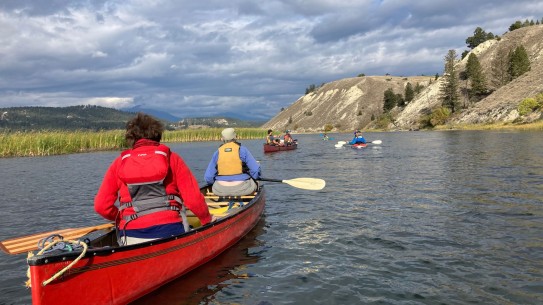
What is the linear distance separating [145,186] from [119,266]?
1.27 metres

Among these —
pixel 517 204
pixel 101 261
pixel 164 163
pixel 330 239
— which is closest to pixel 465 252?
pixel 330 239

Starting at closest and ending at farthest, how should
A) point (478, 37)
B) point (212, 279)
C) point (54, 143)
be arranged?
point (212, 279) < point (54, 143) < point (478, 37)

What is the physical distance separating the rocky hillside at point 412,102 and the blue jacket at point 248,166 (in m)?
69.3

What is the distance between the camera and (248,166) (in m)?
11.0

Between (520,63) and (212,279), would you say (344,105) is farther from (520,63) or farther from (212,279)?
(212,279)

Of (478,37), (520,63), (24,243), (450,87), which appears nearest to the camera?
(24,243)

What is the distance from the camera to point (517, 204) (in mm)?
12195

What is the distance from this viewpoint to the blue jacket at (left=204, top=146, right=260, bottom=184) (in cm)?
1091

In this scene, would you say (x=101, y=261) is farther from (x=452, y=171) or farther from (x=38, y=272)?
(x=452, y=171)

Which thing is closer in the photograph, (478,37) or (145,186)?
(145,186)

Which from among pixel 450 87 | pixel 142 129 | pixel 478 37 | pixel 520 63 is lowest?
pixel 142 129

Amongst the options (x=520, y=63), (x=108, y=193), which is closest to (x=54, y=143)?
(x=108, y=193)

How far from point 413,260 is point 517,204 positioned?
6.27 m

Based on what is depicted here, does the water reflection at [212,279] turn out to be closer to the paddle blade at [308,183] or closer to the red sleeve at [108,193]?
the red sleeve at [108,193]
